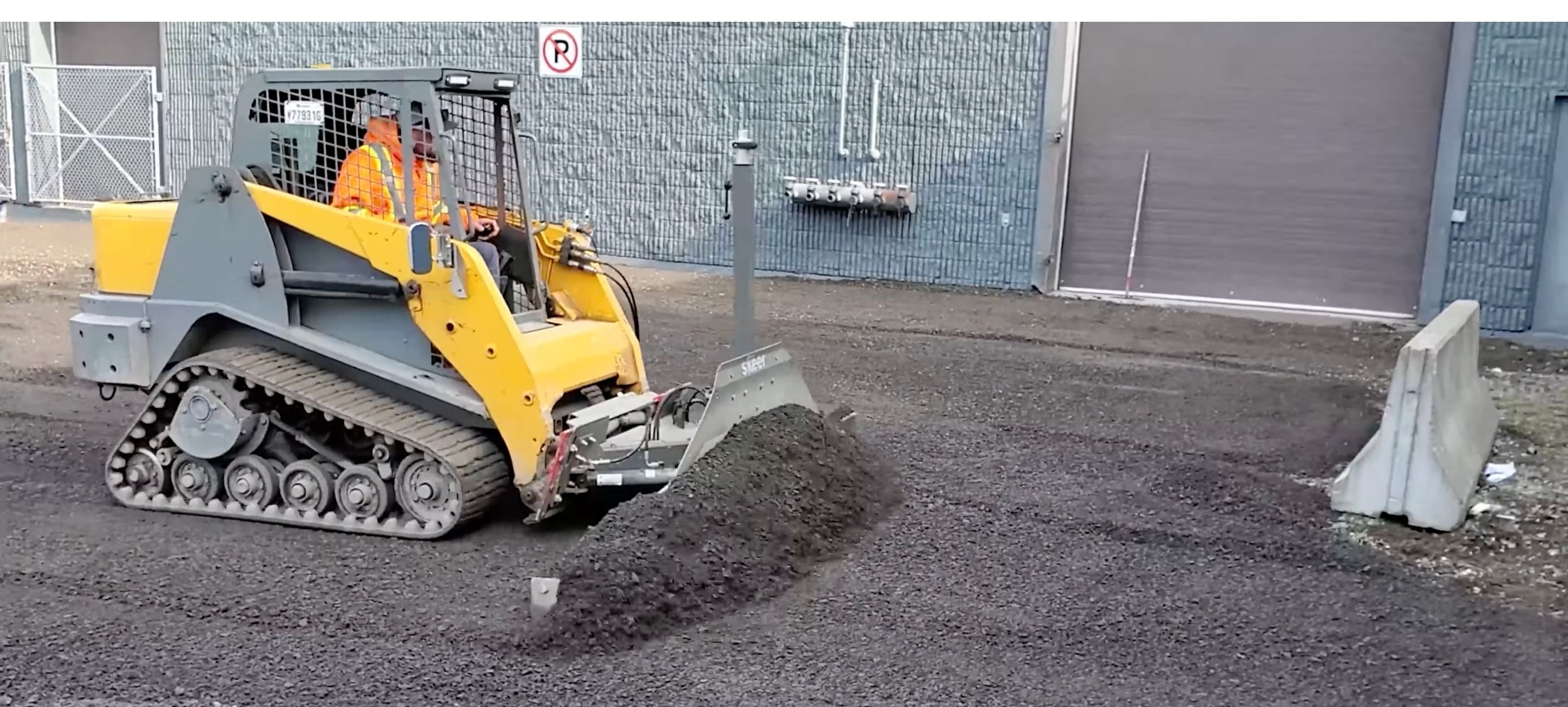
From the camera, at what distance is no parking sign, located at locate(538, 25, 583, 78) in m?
15.3

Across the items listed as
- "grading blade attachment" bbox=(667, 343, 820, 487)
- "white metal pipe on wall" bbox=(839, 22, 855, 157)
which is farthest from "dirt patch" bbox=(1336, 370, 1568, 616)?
"white metal pipe on wall" bbox=(839, 22, 855, 157)

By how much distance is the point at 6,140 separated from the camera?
697 inches

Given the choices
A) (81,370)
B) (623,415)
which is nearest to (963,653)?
(623,415)

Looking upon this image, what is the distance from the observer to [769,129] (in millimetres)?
14594

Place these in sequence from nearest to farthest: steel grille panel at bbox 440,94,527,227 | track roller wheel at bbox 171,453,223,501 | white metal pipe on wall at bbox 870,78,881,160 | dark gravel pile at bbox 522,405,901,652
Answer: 1. dark gravel pile at bbox 522,405,901,652
2. track roller wheel at bbox 171,453,223,501
3. steel grille panel at bbox 440,94,527,227
4. white metal pipe on wall at bbox 870,78,881,160

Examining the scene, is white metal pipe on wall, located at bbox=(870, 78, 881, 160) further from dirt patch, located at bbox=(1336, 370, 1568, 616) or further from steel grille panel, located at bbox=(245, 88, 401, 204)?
steel grille panel, located at bbox=(245, 88, 401, 204)

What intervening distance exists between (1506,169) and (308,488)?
10.6 metres

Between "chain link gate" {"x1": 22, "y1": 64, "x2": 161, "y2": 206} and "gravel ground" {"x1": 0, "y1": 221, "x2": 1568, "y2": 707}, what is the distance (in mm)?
10377

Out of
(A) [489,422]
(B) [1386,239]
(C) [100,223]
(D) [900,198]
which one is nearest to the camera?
(A) [489,422]

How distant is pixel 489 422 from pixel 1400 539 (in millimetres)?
3916

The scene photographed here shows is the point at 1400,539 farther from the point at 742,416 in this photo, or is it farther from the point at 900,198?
the point at 900,198

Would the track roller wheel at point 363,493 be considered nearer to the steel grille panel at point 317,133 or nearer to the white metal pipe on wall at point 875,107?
the steel grille panel at point 317,133

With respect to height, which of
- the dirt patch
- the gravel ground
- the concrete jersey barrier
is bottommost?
the gravel ground

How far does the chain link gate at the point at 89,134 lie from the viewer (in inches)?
682
